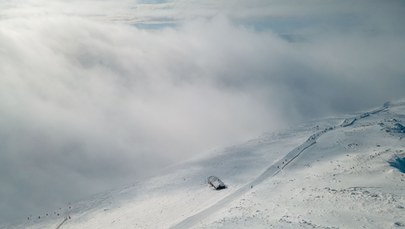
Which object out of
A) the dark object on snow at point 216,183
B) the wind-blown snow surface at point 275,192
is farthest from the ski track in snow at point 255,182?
the dark object on snow at point 216,183

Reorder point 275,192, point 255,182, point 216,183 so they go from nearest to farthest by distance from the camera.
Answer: point 275,192 → point 216,183 → point 255,182

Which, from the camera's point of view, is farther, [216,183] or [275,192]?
[216,183]

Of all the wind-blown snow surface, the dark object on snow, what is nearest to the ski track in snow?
the wind-blown snow surface

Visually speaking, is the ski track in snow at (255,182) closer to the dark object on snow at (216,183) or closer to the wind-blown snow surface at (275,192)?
the wind-blown snow surface at (275,192)

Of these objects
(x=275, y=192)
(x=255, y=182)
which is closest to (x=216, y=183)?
(x=255, y=182)

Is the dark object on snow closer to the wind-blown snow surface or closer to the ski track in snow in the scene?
the wind-blown snow surface

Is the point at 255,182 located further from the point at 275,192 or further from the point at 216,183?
the point at 275,192

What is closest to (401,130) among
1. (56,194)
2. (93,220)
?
(93,220)
